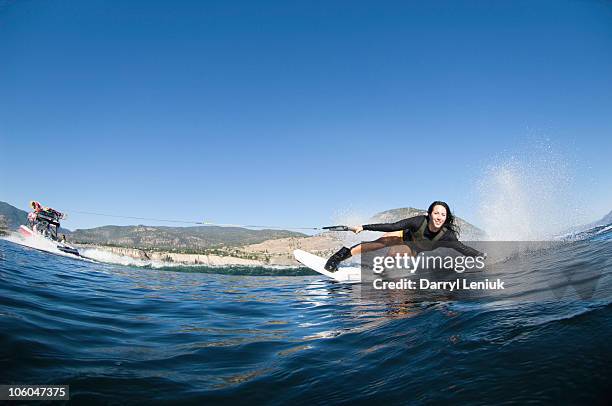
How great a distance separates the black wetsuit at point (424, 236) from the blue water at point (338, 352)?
313cm

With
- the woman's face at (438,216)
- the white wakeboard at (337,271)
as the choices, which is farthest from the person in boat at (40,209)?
the woman's face at (438,216)

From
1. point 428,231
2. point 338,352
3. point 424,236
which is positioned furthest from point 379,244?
point 338,352

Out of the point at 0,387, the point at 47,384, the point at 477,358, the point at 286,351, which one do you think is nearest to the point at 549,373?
the point at 477,358

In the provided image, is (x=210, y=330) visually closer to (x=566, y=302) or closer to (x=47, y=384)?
(x=47, y=384)

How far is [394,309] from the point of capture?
632 centimetres

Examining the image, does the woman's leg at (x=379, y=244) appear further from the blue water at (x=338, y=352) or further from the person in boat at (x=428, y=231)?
the blue water at (x=338, y=352)

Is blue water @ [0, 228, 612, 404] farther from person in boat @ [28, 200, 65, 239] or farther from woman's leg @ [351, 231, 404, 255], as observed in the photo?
person in boat @ [28, 200, 65, 239]

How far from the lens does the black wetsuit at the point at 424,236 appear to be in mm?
9913

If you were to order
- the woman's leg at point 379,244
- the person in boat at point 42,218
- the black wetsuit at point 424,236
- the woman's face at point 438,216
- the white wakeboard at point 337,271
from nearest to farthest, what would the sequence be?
the woman's face at point 438,216, the black wetsuit at point 424,236, the woman's leg at point 379,244, the white wakeboard at point 337,271, the person in boat at point 42,218

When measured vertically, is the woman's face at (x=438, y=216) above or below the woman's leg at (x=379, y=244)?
above

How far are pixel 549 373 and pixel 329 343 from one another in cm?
266

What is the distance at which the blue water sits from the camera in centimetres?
275

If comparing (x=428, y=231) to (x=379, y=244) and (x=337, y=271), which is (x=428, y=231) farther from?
(x=337, y=271)

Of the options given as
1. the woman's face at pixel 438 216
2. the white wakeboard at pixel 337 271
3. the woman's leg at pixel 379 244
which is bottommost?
the white wakeboard at pixel 337 271
